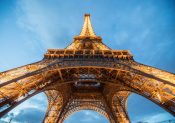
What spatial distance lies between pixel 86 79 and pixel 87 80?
14.3 inches

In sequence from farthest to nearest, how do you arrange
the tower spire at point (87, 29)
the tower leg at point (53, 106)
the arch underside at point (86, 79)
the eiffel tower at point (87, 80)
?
the tower spire at point (87, 29) → the tower leg at point (53, 106) → the eiffel tower at point (87, 80) → the arch underside at point (86, 79)

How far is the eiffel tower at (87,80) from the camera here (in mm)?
12523

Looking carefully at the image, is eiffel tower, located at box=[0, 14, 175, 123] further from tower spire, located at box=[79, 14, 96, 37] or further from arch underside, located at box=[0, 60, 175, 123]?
tower spire, located at box=[79, 14, 96, 37]

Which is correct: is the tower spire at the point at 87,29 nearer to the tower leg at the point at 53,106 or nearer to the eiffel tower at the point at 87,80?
the eiffel tower at the point at 87,80

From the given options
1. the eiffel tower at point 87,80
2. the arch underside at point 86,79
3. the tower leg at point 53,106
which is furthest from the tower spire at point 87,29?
the tower leg at point 53,106

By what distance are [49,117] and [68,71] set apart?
743 cm

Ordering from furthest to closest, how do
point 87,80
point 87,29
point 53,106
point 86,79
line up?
1. point 87,29
2. point 53,106
3. point 87,80
4. point 86,79

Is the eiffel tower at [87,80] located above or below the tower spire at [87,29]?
below

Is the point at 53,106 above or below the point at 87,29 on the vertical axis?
below

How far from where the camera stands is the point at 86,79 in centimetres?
1739

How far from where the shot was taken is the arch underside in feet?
40.4

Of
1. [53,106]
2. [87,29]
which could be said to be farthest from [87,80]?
[87,29]

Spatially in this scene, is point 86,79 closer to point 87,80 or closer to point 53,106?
point 87,80

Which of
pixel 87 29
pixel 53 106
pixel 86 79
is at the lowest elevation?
pixel 86 79
